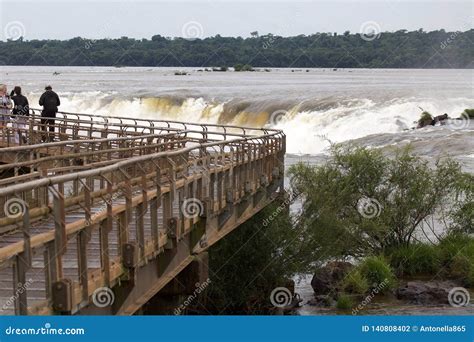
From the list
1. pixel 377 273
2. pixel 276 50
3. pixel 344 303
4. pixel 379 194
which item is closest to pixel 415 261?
pixel 377 273

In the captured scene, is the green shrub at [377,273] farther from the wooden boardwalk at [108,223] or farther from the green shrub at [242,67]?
the green shrub at [242,67]

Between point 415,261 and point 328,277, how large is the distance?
3.02 metres

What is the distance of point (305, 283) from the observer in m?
24.2

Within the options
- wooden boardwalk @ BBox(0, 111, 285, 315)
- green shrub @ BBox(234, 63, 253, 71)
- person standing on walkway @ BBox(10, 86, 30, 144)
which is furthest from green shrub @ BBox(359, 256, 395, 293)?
green shrub @ BBox(234, 63, 253, 71)

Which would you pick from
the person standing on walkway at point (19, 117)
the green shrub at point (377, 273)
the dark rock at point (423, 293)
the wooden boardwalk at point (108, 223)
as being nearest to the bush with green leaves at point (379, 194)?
the green shrub at point (377, 273)

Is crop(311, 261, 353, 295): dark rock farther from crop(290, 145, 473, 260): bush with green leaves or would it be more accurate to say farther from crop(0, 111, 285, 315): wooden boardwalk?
crop(0, 111, 285, 315): wooden boardwalk

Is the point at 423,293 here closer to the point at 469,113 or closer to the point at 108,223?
the point at 108,223

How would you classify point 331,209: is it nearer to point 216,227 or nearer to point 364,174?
point 364,174

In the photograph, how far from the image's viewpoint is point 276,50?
6604 inches

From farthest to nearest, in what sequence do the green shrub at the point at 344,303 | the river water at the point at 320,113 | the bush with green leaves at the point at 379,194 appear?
the river water at the point at 320,113 < the bush with green leaves at the point at 379,194 < the green shrub at the point at 344,303

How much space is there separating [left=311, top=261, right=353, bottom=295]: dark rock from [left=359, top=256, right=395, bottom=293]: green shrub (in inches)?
17.7

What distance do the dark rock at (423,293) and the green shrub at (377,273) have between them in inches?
14.1

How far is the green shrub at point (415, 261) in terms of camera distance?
2500cm

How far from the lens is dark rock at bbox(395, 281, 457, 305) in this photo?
74.5 feet
